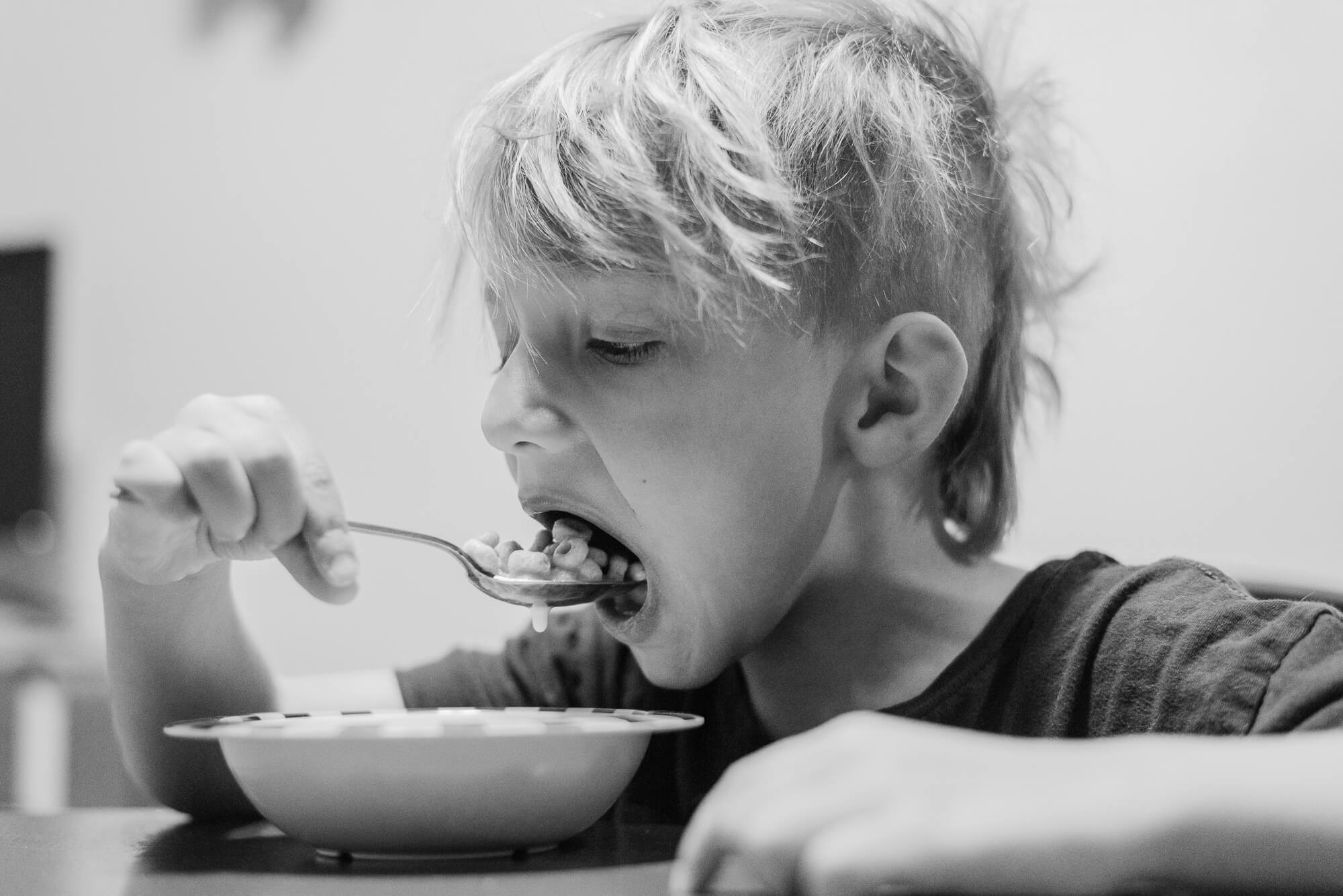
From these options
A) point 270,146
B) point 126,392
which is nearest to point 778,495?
point 270,146

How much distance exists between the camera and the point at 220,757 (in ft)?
2.55

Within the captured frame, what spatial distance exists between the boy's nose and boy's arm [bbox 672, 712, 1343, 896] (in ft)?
1.19

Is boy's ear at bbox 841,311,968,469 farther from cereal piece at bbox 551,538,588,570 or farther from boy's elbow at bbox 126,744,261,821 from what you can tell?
boy's elbow at bbox 126,744,261,821

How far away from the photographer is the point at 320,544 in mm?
630

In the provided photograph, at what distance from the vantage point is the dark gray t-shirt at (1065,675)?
25.8 inches

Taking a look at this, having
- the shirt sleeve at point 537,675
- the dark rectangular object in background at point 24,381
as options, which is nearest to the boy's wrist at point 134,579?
the shirt sleeve at point 537,675

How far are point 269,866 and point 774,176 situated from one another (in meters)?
0.44

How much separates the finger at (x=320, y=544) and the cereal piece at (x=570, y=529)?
0.18 meters

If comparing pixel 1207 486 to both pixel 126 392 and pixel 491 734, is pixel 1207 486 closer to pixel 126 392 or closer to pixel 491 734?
pixel 491 734

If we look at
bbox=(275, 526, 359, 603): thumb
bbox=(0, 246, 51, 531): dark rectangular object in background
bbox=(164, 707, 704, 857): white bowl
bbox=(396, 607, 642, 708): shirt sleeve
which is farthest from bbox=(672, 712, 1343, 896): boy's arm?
bbox=(0, 246, 51, 531): dark rectangular object in background

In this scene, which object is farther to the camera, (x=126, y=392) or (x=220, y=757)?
(x=126, y=392)

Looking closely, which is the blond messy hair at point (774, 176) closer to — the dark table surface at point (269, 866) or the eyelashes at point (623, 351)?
the eyelashes at point (623, 351)

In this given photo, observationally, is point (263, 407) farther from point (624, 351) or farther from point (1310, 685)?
point (1310, 685)

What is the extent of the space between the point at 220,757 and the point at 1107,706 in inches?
19.7
